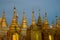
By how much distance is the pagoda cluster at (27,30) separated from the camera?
46.9ft

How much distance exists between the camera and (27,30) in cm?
1493

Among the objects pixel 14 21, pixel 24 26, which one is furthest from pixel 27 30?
pixel 14 21

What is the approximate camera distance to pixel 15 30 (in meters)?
14.2

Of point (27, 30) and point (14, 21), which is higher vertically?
point (14, 21)

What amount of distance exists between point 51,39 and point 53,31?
2.21 feet

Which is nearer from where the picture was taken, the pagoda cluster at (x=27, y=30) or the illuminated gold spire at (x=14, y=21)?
the pagoda cluster at (x=27, y=30)

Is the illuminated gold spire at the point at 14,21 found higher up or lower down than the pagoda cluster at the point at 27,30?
higher up

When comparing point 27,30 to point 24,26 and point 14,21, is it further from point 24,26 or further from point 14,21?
point 14,21

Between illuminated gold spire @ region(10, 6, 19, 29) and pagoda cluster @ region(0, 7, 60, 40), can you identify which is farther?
illuminated gold spire @ region(10, 6, 19, 29)

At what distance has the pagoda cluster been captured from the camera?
46.9ft

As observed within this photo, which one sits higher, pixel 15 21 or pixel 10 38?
pixel 15 21

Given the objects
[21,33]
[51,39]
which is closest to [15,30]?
[21,33]

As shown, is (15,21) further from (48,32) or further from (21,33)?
(48,32)

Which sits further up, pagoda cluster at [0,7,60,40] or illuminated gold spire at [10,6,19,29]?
illuminated gold spire at [10,6,19,29]
